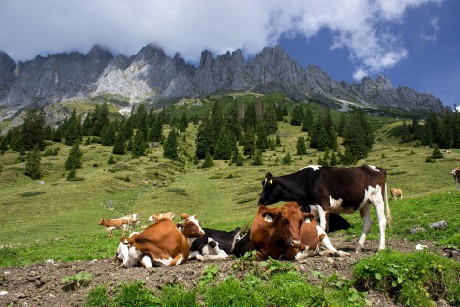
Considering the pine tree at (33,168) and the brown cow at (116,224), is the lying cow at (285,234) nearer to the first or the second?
the brown cow at (116,224)

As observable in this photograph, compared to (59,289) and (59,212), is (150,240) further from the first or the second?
(59,212)

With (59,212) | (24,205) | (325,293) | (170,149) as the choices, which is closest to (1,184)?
(24,205)

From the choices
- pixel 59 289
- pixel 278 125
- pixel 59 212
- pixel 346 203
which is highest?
pixel 278 125

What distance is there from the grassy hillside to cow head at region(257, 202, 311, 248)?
5.94m

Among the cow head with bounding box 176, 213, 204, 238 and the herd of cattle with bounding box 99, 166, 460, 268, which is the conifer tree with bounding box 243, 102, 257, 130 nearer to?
the herd of cattle with bounding box 99, 166, 460, 268

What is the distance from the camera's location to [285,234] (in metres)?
9.15

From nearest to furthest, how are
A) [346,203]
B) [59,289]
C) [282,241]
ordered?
[59,289] < [282,241] < [346,203]

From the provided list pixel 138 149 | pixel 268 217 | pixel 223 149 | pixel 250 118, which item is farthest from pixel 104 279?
pixel 250 118

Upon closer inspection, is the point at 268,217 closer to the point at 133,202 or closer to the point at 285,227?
the point at 285,227

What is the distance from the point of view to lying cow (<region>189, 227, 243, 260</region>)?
11.1 metres

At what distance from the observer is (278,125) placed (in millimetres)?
159625

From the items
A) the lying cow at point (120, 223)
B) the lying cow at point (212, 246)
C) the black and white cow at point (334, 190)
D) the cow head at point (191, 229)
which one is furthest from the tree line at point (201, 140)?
the black and white cow at point (334, 190)

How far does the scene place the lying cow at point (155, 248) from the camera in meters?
9.64

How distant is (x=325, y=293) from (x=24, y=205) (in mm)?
44770
